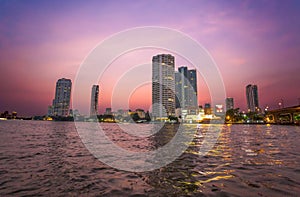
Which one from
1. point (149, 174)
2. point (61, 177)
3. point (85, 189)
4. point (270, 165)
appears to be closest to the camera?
point (85, 189)

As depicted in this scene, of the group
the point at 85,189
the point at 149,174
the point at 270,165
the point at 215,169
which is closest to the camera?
the point at 85,189

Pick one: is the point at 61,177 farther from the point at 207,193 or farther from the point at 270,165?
the point at 270,165

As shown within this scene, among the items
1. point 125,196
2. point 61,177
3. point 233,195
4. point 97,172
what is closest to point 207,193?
point 233,195

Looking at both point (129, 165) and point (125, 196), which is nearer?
point (125, 196)

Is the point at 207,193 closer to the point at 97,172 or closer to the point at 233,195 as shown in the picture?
the point at 233,195

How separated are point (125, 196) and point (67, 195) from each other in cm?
237

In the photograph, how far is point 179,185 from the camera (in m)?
9.41

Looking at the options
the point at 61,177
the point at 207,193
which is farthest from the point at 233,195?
the point at 61,177

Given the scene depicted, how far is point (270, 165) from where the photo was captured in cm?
1385

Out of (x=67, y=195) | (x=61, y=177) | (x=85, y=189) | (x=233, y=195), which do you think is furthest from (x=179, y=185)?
(x=61, y=177)

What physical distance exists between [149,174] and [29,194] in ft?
19.9

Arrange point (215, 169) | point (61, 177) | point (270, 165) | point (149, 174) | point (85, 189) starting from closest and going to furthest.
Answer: point (85, 189), point (61, 177), point (149, 174), point (215, 169), point (270, 165)

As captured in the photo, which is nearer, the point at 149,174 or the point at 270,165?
the point at 149,174

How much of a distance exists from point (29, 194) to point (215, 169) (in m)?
10.3
